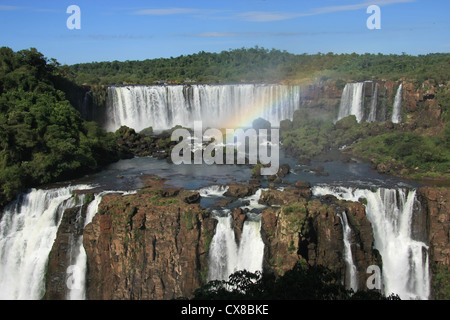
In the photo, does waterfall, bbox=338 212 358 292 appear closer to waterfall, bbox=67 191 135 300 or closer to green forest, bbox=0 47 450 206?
green forest, bbox=0 47 450 206

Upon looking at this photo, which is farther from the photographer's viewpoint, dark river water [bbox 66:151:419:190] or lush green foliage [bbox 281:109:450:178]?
lush green foliage [bbox 281:109:450:178]

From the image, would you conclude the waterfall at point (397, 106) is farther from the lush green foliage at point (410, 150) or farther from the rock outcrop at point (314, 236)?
the rock outcrop at point (314, 236)

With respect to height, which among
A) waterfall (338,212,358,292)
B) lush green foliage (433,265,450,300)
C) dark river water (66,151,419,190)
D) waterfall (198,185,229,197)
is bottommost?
lush green foliage (433,265,450,300)

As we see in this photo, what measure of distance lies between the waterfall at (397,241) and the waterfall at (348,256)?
77.6 inches

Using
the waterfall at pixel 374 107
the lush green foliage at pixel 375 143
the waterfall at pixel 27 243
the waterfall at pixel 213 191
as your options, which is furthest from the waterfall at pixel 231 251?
the waterfall at pixel 374 107

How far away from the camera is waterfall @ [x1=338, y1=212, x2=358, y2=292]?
760 inches

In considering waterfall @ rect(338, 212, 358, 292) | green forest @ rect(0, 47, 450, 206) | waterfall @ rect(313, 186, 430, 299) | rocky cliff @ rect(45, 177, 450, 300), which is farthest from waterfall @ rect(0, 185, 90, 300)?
waterfall @ rect(313, 186, 430, 299)

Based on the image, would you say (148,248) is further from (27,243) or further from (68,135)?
(68,135)

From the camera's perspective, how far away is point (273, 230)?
62.9ft

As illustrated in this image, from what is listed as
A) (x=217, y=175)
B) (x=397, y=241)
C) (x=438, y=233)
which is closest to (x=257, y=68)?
(x=217, y=175)

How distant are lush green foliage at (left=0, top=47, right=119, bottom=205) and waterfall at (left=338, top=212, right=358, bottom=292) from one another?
15293 millimetres

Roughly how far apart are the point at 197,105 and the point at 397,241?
2554 centimetres
